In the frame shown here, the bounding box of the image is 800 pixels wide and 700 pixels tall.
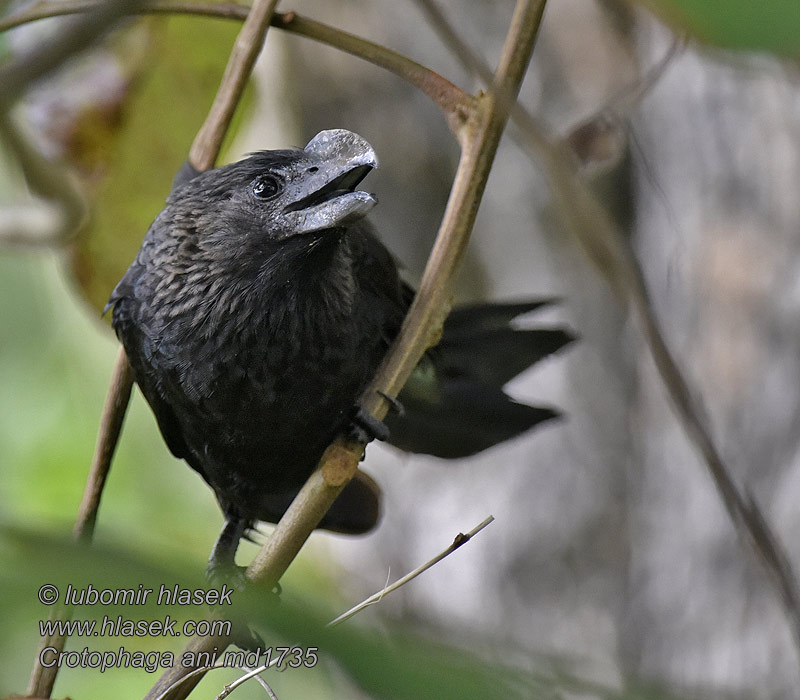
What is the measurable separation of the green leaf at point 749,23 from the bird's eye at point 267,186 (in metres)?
1.09

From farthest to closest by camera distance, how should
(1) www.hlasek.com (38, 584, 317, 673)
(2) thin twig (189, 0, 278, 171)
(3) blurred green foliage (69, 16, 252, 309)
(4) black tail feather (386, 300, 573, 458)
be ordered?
(3) blurred green foliage (69, 16, 252, 309), (4) black tail feather (386, 300, 573, 458), (2) thin twig (189, 0, 278, 171), (1) www.hlasek.com (38, 584, 317, 673)

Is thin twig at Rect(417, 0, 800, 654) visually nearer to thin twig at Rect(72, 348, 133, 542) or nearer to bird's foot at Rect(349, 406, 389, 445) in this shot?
bird's foot at Rect(349, 406, 389, 445)

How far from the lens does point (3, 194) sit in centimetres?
439

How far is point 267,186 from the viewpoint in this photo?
5.29ft

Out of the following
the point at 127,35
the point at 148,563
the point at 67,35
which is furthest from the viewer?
the point at 127,35

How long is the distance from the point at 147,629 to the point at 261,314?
0.64 m

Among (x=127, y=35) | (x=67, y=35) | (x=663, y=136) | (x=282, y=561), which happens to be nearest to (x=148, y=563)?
(x=67, y=35)

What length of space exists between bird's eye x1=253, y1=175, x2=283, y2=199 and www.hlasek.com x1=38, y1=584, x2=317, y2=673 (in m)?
0.75

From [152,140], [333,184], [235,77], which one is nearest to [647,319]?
[333,184]

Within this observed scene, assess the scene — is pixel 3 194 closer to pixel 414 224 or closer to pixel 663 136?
pixel 414 224

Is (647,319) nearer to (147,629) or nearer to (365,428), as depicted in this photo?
(365,428)

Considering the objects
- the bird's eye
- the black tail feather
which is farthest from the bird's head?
the black tail feather

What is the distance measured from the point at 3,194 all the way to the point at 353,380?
339cm

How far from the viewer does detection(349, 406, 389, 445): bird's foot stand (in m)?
1.54
